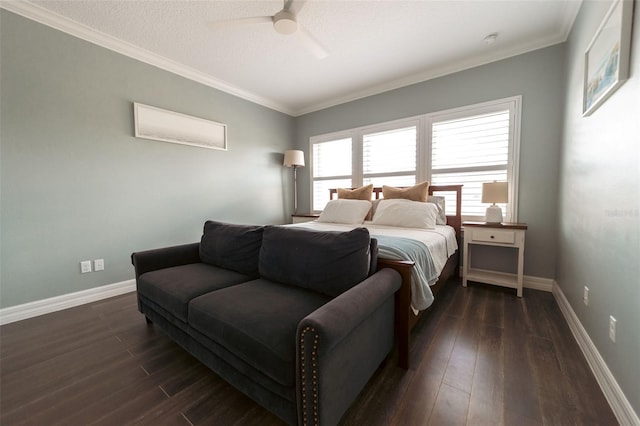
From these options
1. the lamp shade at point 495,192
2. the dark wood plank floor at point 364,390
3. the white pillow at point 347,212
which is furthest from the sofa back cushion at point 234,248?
the lamp shade at point 495,192

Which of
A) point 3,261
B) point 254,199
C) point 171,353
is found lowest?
point 171,353

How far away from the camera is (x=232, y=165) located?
376 centimetres

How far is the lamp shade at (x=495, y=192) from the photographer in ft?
8.55

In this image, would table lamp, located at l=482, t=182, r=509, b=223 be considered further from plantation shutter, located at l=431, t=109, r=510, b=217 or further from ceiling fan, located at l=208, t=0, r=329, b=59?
ceiling fan, located at l=208, t=0, r=329, b=59

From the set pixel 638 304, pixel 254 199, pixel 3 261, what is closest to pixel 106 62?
pixel 3 261

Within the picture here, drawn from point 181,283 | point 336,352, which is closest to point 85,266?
point 181,283

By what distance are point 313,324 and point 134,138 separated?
3.08 m

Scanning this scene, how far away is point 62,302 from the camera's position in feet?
7.62

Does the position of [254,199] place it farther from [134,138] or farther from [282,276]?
[282,276]

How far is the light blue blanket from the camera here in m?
1.56

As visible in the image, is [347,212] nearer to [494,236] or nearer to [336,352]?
[494,236]

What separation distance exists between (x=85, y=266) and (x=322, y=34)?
3.37 meters

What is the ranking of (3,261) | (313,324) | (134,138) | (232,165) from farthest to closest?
(232,165), (134,138), (3,261), (313,324)

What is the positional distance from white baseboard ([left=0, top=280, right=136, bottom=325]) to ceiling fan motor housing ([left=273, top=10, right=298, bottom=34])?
3.01 metres
